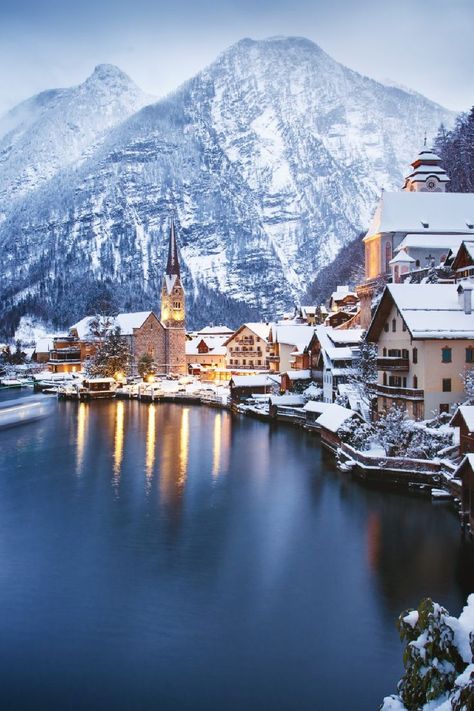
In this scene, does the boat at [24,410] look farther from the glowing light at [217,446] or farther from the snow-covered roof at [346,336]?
the snow-covered roof at [346,336]

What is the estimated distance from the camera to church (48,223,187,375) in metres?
108

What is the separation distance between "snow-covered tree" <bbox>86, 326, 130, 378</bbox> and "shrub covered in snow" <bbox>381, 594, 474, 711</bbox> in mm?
88294

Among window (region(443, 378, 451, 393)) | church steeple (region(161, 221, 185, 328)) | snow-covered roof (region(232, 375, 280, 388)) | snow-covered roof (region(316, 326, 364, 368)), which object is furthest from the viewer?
church steeple (region(161, 221, 185, 328))

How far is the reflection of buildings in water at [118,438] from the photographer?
1606 inches

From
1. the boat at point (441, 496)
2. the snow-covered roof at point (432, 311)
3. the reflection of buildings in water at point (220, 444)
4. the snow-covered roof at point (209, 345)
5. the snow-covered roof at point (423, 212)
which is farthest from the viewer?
the snow-covered roof at point (209, 345)

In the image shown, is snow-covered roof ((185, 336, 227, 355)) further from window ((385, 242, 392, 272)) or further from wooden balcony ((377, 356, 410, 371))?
wooden balcony ((377, 356, 410, 371))

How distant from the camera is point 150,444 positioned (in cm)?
4909

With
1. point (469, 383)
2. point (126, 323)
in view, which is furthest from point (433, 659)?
point (126, 323)

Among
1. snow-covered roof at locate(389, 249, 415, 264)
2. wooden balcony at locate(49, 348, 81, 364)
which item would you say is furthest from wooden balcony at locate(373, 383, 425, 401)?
wooden balcony at locate(49, 348, 81, 364)

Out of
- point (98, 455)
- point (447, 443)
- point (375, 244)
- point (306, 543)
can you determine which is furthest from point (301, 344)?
point (306, 543)

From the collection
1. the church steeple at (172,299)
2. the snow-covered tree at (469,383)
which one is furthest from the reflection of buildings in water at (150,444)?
the church steeple at (172,299)

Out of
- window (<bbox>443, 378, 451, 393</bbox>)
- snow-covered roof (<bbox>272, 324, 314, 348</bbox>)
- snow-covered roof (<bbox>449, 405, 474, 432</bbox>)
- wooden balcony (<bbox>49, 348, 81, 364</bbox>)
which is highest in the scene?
snow-covered roof (<bbox>272, 324, 314, 348</bbox>)

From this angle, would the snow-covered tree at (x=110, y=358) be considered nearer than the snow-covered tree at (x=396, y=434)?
No

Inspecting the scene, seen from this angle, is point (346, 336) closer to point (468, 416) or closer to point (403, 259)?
point (403, 259)
